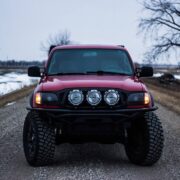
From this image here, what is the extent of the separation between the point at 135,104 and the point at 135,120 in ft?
1.21

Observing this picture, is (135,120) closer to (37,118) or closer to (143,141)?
(143,141)

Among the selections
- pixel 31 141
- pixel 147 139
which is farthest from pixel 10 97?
pixel 147 139

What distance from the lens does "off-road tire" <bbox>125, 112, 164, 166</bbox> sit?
7594 millimetres

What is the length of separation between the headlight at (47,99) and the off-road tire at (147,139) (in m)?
1.24

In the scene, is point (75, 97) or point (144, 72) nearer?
point (75, 97)

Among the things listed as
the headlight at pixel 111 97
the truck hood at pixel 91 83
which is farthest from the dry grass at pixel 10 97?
the headlight at pixel 111 97

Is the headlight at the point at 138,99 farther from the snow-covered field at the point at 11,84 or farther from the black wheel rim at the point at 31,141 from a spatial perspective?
the snow-covered field at the point at 11,84

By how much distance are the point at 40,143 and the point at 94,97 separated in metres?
0.99

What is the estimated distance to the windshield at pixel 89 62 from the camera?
28.8 ft

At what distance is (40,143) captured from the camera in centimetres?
745

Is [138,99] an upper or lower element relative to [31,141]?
upper

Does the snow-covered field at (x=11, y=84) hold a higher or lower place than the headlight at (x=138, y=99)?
lower

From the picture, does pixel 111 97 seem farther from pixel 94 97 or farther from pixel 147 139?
Answer: pixel 147 139

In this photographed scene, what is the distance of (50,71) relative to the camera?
8914 mm
